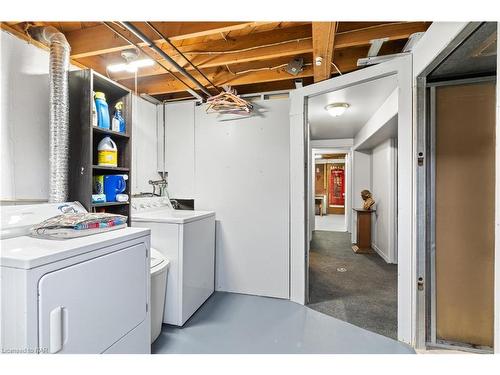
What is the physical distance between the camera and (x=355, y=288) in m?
2.84

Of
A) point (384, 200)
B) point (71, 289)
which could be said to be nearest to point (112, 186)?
point (71, 289)

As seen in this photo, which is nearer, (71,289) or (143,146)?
(71,289)

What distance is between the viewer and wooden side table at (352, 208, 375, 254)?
4.44m

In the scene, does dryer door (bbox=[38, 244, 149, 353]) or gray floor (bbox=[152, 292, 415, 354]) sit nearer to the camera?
dryer door (bbox=[38, 244, 149, 353])

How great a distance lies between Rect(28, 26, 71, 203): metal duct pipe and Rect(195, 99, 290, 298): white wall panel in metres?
1.38

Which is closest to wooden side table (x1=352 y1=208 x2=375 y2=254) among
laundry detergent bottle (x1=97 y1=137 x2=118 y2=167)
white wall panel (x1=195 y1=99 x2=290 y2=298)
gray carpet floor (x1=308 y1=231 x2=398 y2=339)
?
gray carpet floor (x1=308 y1=231 x2=398 y2=339)

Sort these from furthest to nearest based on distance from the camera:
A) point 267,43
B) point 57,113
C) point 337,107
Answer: point 337,107
point 267,43
point 57,113

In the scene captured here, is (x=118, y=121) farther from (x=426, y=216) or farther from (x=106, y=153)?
(x=426, y=216)

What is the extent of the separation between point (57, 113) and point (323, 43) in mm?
1856

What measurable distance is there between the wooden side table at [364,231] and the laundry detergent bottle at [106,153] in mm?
4119

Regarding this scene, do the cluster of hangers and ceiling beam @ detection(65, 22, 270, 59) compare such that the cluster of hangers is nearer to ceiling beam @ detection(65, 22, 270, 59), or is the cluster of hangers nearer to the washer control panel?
ceiling beam @ detection(65, 22, 270, 59)

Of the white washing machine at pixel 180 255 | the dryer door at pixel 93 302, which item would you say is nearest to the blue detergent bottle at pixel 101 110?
the white washing machine at pixel 180 255

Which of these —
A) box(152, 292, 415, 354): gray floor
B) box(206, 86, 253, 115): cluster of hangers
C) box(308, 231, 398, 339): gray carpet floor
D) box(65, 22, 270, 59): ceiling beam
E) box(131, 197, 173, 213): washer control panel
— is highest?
box(65, 22, 270, 59): ceiling beam

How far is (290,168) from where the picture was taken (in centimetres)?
248
